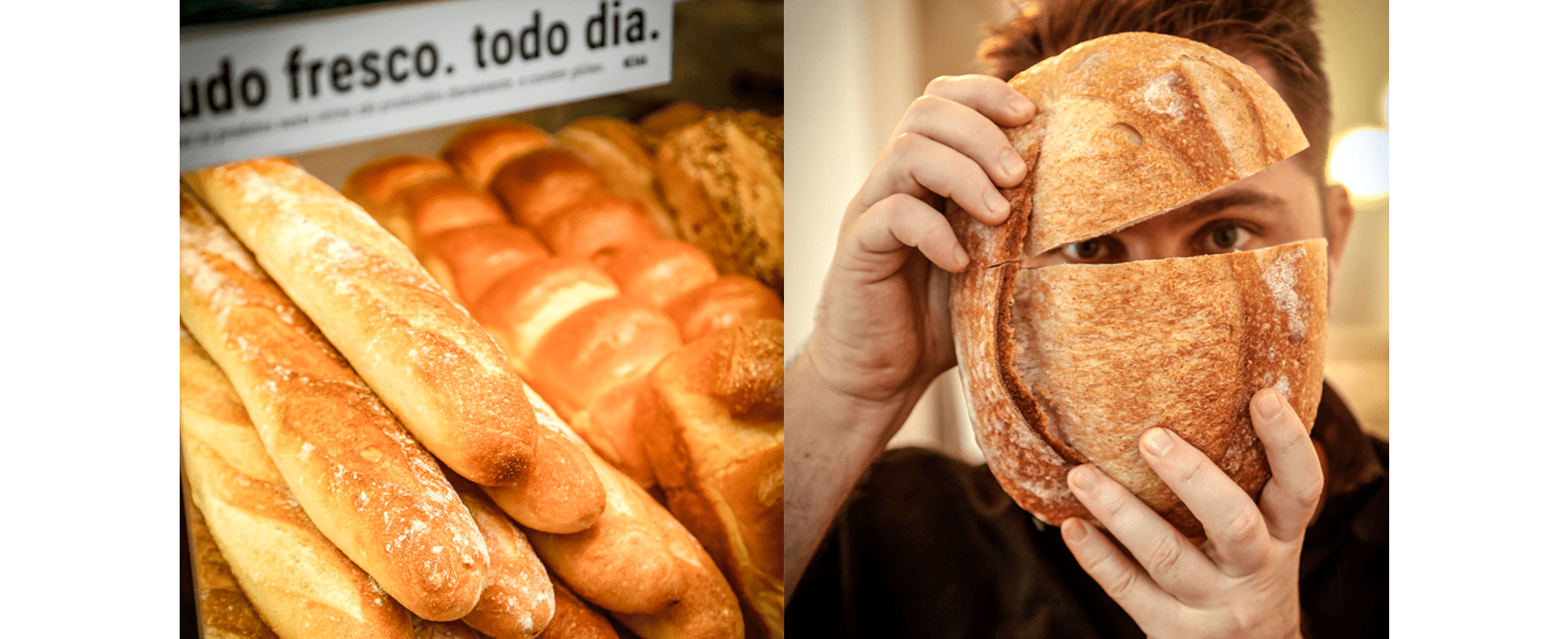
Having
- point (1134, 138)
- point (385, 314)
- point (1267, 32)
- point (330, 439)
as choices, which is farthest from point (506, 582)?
point (1267, 32)

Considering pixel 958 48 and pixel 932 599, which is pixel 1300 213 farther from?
pixel 932 599

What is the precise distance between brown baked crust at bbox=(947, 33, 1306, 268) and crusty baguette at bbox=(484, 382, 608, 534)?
2.13 ft

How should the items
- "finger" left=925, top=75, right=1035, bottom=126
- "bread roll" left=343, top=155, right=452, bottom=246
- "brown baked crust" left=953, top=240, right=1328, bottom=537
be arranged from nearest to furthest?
"brown baked crust" left=953, top=240, right=1328, bottom=537, "finger" left=925, top=75, right=1035, bottom=126, "bread roll" left=343, top=155, right=452, bottom=246

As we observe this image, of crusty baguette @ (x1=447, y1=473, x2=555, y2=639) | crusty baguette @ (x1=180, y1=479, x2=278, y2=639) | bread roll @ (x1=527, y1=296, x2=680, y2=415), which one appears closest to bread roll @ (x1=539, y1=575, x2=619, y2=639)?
crusty baguette @ (x1=447, y1=473, x2=555, y2=639)

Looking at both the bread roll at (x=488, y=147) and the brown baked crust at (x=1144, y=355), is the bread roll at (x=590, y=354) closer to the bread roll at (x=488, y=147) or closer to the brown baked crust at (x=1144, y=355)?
the bread roll at (x=488, y=147)

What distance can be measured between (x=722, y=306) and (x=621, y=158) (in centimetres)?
30

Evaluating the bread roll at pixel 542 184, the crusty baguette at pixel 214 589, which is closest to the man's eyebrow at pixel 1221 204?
the bread roll at pixel 542 184

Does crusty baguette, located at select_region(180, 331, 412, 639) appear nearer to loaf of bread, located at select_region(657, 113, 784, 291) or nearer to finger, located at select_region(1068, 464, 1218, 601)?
loaf of bread, located at select_region(657, 113, 784, 291)

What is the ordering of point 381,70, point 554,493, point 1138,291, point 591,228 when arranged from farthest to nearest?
point 591,228 → point 381,70 → point 554,493 → point 1138,291

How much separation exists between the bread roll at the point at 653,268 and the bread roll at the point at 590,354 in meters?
0.05

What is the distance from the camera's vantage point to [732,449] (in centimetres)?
165

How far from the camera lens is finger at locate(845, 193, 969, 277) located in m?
1.42

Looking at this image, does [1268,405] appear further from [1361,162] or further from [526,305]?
[526,305]
